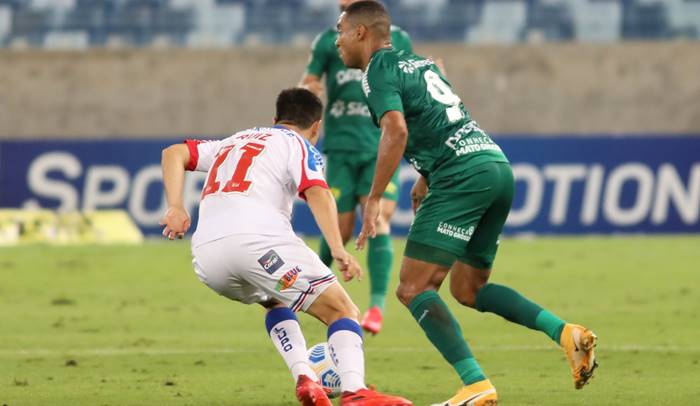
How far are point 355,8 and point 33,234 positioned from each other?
1050cm

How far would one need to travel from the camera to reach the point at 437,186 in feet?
20.2

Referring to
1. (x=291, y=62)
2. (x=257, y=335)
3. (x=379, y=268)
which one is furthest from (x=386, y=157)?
(x=291, y=62)

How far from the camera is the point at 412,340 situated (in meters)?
9.09

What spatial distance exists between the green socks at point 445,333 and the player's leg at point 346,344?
12.4 inches

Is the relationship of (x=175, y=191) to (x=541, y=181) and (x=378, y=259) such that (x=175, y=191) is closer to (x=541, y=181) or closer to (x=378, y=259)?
(x=378, y=259)

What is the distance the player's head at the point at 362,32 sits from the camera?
6312mm

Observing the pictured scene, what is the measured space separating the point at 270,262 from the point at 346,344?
48cm

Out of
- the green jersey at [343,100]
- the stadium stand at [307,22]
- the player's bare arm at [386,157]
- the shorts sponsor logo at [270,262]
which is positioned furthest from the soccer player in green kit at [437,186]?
the stadium stand at [307,22]

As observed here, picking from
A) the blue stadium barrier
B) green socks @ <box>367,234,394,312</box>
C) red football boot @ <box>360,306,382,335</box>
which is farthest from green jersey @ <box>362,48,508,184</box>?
the blue stadium barrier

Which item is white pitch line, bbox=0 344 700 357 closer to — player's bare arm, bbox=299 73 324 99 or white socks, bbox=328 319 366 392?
player's bare arm, bbox=299 73 324 99

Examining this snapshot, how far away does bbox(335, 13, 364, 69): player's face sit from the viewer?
20.8 feet

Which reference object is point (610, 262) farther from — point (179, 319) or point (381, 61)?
point (381, 61)

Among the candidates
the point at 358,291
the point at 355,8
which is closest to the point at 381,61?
the point at 355,8

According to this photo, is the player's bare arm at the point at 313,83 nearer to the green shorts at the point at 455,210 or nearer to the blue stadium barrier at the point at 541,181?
the green shorts at the point at 455,210
